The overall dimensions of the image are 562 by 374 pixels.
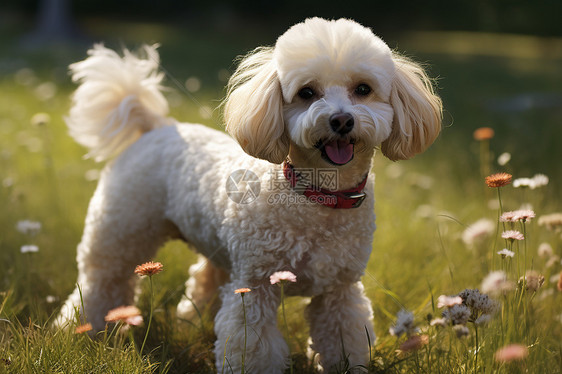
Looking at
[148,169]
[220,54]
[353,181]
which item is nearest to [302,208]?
[353,181]

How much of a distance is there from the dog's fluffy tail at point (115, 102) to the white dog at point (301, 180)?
0.57 metres

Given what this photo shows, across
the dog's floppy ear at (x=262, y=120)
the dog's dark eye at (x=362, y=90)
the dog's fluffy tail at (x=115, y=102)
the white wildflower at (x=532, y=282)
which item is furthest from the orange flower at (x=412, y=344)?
the dog's fluffy tail at (x=115, y=102)

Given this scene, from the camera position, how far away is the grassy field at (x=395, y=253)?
2.37 metres

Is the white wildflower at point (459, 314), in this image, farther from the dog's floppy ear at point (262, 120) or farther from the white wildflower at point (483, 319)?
the dog's floppy ear at point (262, 120)

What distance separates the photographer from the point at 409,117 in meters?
2.75

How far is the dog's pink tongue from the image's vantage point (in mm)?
2486

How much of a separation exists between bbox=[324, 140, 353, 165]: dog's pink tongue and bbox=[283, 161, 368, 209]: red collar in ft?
0.83

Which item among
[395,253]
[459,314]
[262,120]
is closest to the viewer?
[459,314]

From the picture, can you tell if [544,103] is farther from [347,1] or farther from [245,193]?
[347,1]

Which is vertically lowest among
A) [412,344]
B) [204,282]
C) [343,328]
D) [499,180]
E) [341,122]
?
[204,282]

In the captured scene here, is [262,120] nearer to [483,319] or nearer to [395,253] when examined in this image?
[483,319]

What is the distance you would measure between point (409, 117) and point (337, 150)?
47cm

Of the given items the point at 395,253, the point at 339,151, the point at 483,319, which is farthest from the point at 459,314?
the point at 395,253

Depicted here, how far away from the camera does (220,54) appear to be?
52.9 ft
